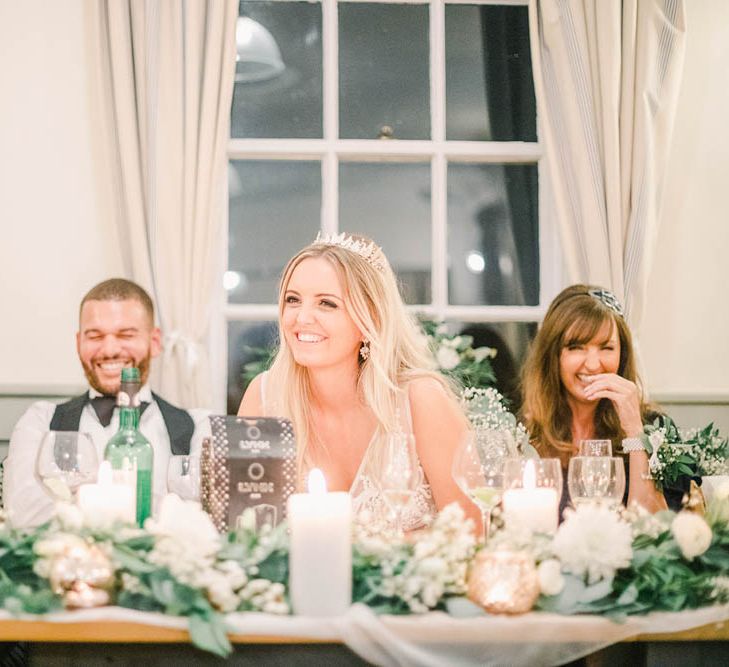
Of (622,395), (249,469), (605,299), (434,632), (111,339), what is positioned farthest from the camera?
(111,339)

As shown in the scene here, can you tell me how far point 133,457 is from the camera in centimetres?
161

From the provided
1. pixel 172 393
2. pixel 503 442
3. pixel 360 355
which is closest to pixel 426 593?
pixel 503 442

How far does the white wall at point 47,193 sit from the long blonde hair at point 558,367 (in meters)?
1.51

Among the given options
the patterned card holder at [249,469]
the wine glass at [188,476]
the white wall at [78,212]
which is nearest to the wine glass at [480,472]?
the patterned card holder at [249,469]

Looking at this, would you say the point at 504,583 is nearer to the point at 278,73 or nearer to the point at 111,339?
the point at 111,339

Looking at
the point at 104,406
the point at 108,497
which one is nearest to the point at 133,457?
the point at 108,497

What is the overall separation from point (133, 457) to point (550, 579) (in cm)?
71

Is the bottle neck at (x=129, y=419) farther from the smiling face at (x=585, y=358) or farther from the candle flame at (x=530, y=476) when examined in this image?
the smiling face at (x=585, y=358)

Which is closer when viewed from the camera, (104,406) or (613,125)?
(104,406)

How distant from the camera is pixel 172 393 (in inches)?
136

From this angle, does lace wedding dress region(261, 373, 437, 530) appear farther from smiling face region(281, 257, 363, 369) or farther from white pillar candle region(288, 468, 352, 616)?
white pillar candle region(288, 468, 352, 616)

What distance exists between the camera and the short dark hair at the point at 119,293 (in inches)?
126

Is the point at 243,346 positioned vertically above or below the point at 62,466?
above

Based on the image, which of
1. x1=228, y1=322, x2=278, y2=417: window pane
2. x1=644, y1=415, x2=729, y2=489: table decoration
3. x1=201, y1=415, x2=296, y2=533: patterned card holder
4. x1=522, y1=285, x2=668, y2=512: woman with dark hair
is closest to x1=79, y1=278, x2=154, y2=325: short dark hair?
x1=228, y1=322, x2=278, y2=417: window pane
